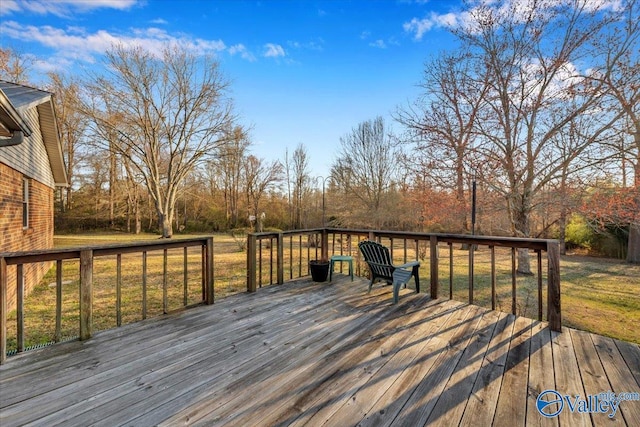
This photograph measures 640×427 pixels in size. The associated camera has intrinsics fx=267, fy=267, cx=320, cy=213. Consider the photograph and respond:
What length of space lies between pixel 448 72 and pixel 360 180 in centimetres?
551

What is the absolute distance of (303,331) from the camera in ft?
8.95

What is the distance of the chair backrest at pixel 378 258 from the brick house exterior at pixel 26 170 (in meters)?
4.33

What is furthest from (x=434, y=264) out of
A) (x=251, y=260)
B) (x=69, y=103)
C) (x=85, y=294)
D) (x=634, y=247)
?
(x=69, y=103)

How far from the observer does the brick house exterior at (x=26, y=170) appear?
3488 millimetres

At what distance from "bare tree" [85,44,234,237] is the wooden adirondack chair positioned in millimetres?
14390

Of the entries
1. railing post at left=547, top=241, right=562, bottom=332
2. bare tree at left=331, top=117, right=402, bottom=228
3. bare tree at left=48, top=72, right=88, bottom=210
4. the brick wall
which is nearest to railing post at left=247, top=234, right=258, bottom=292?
railing post at left=547, top=241, right=562, bottom=332

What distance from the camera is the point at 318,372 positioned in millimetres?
2000

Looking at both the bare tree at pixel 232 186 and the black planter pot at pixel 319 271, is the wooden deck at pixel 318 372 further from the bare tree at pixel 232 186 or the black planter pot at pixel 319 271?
the bare tree at pixel 232 186

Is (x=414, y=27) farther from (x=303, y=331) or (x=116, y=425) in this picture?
(x=116, y=425)

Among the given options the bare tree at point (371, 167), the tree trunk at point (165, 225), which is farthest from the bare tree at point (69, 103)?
the bare tree at point (371, 167)

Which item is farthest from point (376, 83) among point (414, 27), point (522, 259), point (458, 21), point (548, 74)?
point (522, 259)

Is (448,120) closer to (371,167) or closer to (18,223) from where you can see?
(371,167)

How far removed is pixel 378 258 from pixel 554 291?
1909 mm

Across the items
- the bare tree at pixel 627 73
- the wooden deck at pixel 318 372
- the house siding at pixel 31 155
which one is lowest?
the wooden deck at pixel 318 372
